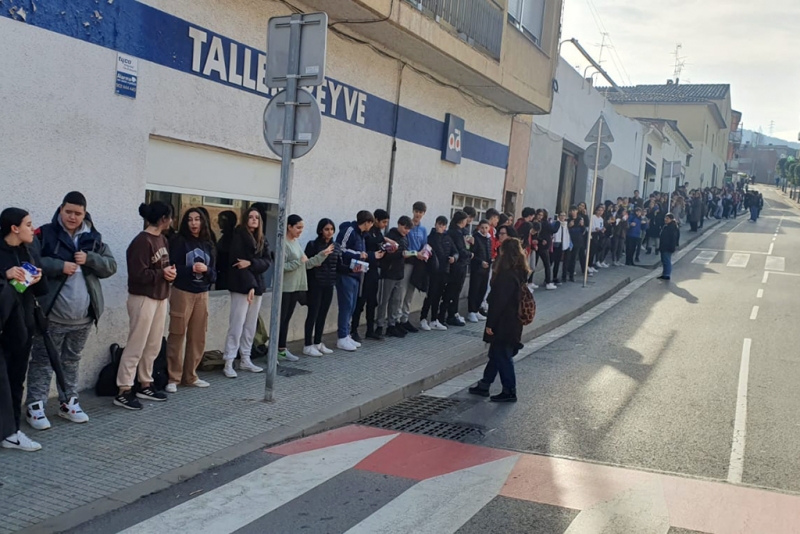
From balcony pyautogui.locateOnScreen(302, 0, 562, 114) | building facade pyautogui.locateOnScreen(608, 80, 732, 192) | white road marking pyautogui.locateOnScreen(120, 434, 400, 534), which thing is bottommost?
white road marking pyautogui.locateOnScreen(120, 434, 400, 534)

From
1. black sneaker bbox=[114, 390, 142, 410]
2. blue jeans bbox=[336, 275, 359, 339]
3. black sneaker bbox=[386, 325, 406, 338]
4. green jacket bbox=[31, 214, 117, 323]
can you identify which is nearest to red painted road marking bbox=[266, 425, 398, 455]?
black sneaker bbox=[114, 390, 142, 410]

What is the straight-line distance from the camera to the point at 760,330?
13.1 meters

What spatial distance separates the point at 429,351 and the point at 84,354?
4693 millimetres

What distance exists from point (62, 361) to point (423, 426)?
3255 mm

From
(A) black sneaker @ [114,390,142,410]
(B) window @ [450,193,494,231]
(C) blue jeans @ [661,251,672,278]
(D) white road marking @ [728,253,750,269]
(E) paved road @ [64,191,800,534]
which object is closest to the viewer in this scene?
(E) paved road @ [64,191,800,534]

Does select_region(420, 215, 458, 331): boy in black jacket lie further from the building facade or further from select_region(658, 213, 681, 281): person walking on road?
the building facade

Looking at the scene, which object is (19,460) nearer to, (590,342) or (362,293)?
(362,293)

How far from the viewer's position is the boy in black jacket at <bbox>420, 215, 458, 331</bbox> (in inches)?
463

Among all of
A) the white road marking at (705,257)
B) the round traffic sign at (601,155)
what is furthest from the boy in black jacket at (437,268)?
the white road marking at (705,257)

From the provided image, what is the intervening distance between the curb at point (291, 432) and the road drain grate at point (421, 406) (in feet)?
0.32

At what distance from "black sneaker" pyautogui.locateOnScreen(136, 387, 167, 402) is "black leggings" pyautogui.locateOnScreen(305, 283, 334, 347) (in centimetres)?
268

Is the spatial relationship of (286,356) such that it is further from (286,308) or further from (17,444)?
(17,444)

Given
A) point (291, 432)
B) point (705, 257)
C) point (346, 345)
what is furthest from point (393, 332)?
point (705, 257)

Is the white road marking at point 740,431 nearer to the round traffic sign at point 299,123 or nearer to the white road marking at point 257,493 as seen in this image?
the white road marking at point 257,493
